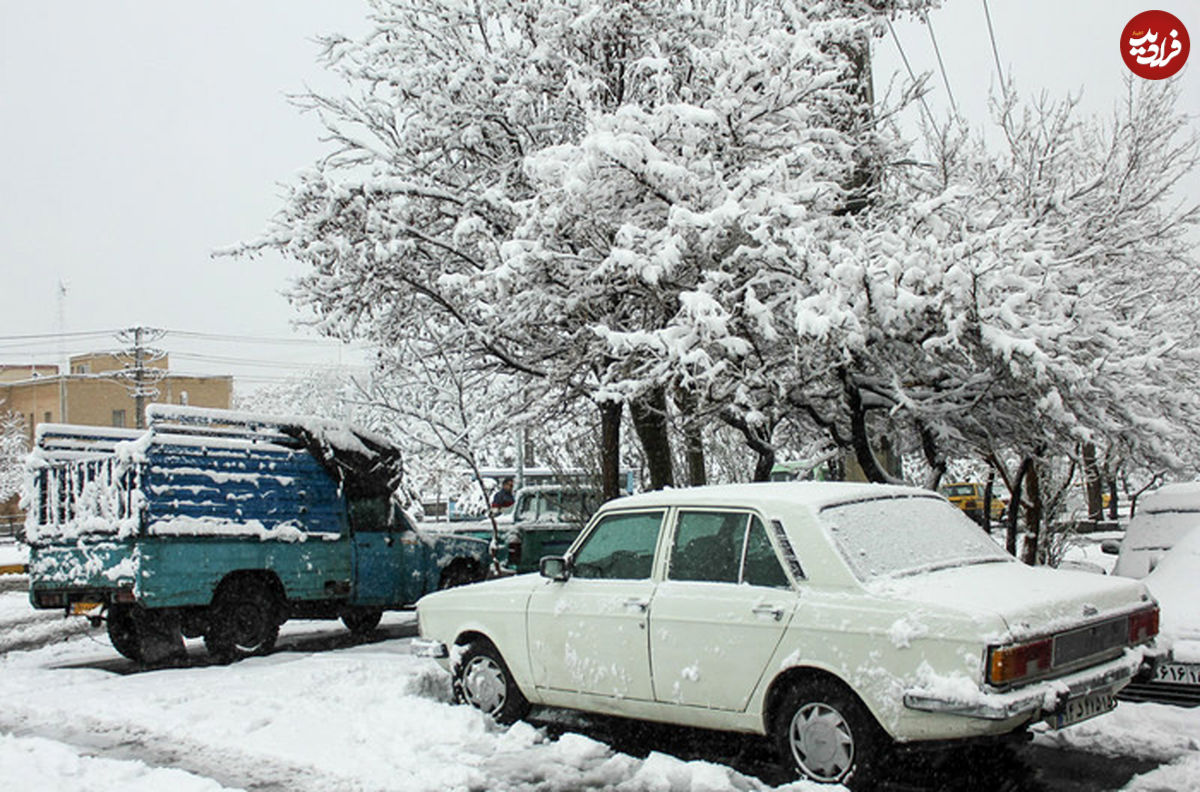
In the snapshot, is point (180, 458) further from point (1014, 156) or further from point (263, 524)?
point (1014, 156)

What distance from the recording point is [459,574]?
44.5 feet

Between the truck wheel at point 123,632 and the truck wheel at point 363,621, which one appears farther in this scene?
the truck wheel at point 363,621

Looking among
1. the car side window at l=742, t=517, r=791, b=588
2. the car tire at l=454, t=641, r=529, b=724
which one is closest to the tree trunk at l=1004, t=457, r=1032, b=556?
the car side window at l=742, t=517, r=791, b=588

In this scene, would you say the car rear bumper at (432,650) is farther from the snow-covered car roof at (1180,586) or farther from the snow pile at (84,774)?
the snow-covered car roof at (1180,586)

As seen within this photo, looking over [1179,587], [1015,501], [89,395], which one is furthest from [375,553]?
[89,395]

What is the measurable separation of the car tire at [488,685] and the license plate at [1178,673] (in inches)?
151

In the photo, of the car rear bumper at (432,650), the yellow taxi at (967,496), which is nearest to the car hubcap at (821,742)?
the car rear bumper at (432,650)

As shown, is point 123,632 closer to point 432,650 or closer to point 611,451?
point 432,650

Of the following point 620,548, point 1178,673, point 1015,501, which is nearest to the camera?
point 1178,673

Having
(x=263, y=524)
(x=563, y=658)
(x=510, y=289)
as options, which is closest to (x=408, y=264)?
(x=510, y=289)

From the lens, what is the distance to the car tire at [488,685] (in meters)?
7.21

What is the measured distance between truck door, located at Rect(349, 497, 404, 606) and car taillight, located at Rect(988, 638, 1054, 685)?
813 cm

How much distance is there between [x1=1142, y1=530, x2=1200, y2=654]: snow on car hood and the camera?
6699mm

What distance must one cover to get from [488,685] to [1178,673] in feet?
13.8
